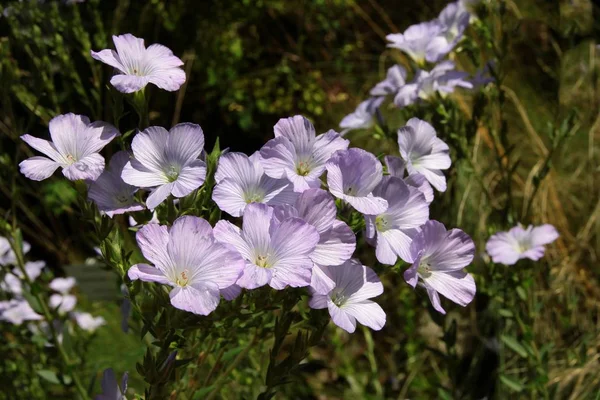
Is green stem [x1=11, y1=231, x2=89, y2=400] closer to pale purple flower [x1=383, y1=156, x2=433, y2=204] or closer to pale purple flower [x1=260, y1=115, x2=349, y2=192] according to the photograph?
pale purple flower [x1=260, y1=115, x2=349, y2=192]

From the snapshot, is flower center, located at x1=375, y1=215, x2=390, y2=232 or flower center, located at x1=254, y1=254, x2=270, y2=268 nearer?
flower center, located at x1=254, y1=254, x2=270, y2=268

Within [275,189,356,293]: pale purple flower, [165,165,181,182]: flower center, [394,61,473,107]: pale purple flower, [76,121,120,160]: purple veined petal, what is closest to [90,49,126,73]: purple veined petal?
[76,121,120,160]: purple veined petal

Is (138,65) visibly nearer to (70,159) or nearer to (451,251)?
(70,159)

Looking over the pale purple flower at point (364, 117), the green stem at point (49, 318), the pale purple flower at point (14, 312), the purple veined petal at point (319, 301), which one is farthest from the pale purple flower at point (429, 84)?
the pale purple flower at point (14, 312)

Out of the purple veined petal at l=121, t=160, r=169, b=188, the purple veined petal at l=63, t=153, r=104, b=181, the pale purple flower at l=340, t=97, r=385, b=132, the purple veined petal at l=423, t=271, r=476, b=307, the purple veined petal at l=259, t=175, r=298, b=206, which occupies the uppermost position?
the purple veined petal at l=63, t=153, r=104, b=181

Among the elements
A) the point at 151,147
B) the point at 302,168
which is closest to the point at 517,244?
the point at 302,168

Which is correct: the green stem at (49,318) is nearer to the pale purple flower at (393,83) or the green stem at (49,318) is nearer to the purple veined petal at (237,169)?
the purple veined petal at (237,169)
